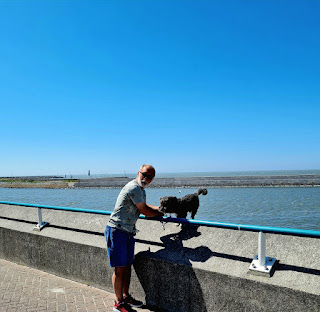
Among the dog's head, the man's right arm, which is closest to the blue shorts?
the man's right arm

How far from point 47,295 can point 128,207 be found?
192 centimetres

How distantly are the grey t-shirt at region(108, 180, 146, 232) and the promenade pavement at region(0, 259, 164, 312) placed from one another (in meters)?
1.12

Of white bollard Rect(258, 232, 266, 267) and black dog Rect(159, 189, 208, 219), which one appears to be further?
black dog Rect(159, 189, 208, 219)

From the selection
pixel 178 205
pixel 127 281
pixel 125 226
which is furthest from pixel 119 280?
pixel 178 205

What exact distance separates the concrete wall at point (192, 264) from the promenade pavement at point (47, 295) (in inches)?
5.5

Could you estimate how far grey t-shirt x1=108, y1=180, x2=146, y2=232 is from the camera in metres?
3.30

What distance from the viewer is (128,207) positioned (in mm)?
3377

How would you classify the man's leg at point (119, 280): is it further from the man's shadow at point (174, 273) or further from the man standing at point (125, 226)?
the man's shadow at point (174, 273)

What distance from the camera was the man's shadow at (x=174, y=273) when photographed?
3207 mm

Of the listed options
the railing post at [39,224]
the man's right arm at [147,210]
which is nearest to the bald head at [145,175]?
the man's right arm at [147,210]

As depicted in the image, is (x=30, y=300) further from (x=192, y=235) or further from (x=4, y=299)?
(x=192, y=235)

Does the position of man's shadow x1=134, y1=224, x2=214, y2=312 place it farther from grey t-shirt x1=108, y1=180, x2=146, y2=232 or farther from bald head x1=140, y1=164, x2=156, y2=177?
bald head x1=140, y1=164, x2=156, y2=177

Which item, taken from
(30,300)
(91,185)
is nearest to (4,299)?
(30,300)

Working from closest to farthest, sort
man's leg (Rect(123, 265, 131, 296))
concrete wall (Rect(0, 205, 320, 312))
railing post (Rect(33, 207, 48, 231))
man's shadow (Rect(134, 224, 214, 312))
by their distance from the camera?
concrete wall (Rect(0, 205, 320, 312))
man's shadow (Rect(134, 224, 214, 312))
man's leg (Rect(123, 265, 131, 296))
railing post (Rect(33, 207, 48, 231))
